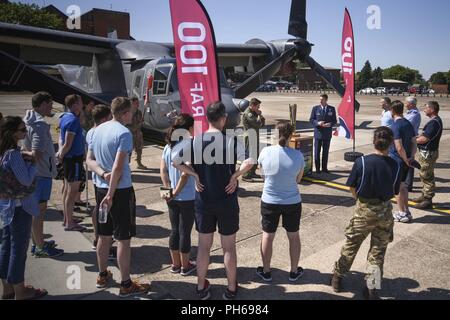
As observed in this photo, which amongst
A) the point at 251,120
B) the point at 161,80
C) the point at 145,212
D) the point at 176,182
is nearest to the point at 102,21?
the point at 161,80

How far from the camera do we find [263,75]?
16812 millimetres

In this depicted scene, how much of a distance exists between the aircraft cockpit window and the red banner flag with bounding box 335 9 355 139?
222 inches

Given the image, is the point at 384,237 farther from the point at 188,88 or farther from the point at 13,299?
the point at 13,299

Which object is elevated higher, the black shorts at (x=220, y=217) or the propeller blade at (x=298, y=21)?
the propeller blade at (x=298, y=21)

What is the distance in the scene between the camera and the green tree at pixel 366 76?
102 meters

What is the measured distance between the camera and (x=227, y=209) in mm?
3424

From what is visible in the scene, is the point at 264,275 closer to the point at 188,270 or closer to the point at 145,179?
the point at 188,270

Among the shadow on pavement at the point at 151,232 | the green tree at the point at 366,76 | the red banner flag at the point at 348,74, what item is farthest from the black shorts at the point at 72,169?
the green tree at the point at 366,76

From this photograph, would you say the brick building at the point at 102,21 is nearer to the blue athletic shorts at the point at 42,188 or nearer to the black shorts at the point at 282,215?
the blue athletic shorts at the point at 42,188

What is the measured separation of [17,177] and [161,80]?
28.0ft

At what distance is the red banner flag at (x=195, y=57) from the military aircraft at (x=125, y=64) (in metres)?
4.85

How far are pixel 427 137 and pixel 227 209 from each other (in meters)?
4.70
